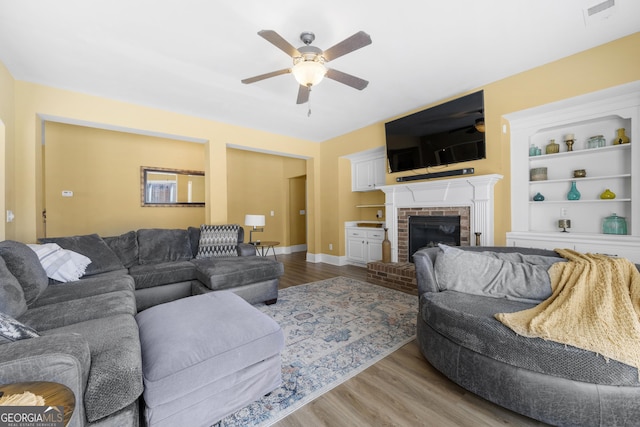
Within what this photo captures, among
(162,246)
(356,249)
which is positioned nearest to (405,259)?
(356,249)

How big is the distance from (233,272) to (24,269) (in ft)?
5.17

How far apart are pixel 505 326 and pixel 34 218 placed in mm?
4756

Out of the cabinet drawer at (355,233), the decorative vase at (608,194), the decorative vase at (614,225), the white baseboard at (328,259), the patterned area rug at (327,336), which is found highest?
the decorative vase at (608,194)

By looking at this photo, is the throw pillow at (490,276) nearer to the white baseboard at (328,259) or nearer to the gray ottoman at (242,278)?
the gray ottoman at (242,278)

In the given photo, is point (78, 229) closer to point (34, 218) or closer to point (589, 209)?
point (34, 218)

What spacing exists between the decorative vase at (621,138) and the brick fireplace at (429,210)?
3.47ft

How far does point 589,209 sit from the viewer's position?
2.89 metres

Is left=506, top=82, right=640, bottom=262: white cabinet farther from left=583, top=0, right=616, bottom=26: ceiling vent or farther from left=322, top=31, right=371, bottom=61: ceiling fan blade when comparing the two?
left=322, top=31, right=371, bottom=61: ceiling fan blade

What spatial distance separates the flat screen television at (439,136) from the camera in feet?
11.1

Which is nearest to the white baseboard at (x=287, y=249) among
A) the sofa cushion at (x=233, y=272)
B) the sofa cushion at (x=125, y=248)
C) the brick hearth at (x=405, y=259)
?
the brick hearth at (x=405, y=259)

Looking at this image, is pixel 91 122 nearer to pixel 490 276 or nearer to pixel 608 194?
pixel 490 276

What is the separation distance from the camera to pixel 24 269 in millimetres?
1909

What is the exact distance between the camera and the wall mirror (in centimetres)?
497

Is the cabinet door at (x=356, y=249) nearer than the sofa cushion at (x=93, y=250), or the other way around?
the sofa cushion at (x=93, y=250)
